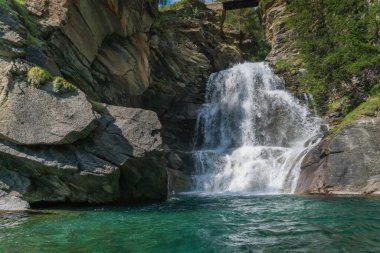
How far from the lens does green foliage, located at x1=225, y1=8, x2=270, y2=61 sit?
3850 centimetres

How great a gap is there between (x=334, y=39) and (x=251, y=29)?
24339 millimetres

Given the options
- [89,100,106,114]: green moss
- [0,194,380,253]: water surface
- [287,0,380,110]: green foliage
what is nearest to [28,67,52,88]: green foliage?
[89,100,106,114]: green moss

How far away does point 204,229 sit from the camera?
8.16m

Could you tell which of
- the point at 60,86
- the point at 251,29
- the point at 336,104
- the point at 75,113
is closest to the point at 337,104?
the point at 336,104

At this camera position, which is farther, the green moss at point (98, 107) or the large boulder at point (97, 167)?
the green moss at point (98, 107)

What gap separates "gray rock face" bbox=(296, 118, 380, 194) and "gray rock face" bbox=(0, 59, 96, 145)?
982 cm

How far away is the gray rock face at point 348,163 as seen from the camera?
14.4m

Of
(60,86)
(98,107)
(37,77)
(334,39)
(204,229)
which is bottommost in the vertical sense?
(204,229)

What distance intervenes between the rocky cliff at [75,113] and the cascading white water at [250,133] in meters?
2.41

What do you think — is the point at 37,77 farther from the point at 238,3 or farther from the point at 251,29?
the point at 251,29

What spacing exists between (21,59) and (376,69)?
17.5 metres

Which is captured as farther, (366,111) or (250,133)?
(250,133)

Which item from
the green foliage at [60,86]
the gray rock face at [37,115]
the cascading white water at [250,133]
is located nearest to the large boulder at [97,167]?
the gray rock face at [37,115]

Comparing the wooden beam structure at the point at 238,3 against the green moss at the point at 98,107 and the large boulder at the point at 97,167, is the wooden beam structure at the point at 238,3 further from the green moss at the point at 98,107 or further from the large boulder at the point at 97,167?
the green moss at the point at 98,107
